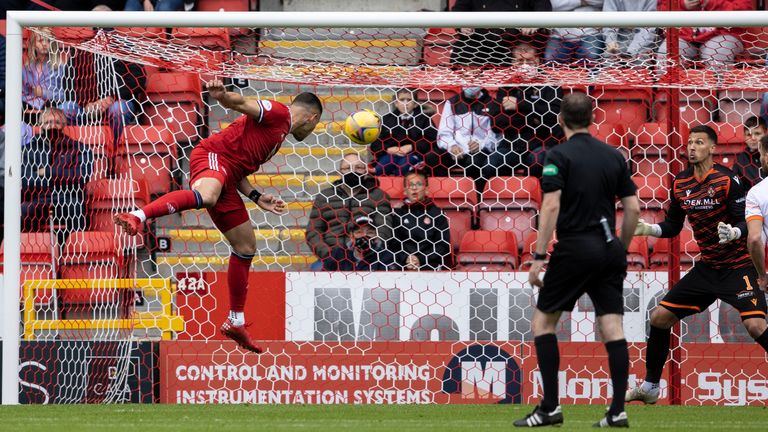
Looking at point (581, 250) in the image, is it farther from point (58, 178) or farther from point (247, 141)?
point (58, 178)

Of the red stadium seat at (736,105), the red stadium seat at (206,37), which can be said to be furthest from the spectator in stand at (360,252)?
the red stadium seat at (736,105)

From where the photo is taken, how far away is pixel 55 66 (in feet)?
32.7

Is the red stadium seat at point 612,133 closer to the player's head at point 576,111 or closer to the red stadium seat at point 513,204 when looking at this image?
the red stadium seat at point 513,204

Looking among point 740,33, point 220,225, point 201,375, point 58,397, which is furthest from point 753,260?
point 58,397

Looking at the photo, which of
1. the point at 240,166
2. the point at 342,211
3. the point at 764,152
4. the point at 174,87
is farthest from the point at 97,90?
the point at 764,152

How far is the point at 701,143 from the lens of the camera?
323 inches

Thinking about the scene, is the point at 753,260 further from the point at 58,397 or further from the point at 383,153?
the point at 58,397

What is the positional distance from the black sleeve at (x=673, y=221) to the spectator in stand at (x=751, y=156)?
1531mm

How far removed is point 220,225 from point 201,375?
5.40ft

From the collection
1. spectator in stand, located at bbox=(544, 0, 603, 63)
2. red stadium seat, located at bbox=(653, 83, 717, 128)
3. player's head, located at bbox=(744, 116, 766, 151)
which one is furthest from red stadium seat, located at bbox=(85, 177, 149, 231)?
player's head, located at bbox=(744, 116, 766, 151)

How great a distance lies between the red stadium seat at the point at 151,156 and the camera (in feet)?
33.9

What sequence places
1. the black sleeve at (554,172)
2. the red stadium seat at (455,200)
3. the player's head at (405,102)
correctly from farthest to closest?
the player's head at (405,102)
the red stadium seat at (455,200)
the black sleeve at (554,172)

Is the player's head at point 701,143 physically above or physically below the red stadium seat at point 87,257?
above

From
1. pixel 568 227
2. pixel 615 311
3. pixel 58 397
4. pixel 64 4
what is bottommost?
pixel 58 397
